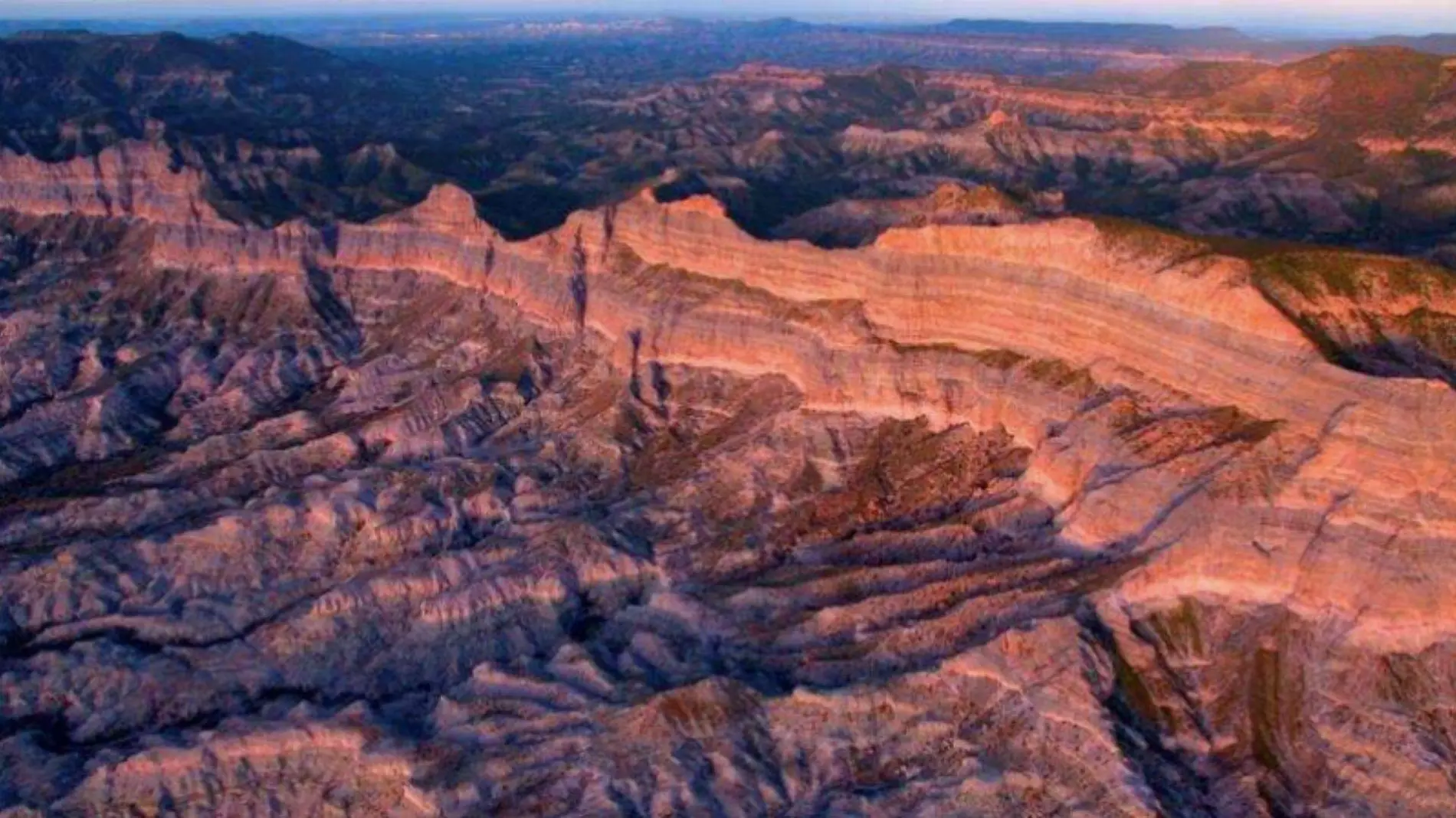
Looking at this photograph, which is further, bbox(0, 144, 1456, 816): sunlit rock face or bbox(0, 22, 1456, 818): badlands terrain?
bbox(0, 22, 1456, 818): badlands terrain

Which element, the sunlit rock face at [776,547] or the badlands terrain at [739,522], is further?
the badlands terrain at [739,522]

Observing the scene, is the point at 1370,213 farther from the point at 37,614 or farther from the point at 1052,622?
the point at 37,614

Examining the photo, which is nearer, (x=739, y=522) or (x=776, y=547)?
(x=776, y=547)
